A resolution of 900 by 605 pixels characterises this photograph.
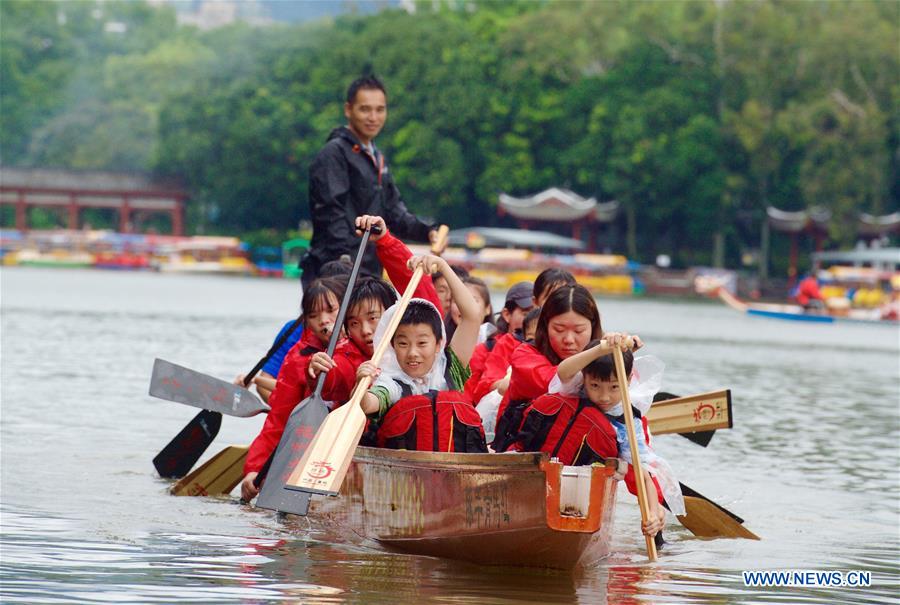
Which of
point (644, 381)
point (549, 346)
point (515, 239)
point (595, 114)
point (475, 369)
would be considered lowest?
point (515, 239)

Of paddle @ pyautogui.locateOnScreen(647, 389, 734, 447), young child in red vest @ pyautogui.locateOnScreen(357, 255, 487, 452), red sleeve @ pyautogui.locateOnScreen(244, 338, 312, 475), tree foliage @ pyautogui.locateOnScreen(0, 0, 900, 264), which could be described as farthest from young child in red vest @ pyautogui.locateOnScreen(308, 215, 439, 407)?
tree foliage @ pyautogui.locateOnScreen(0, 0, 900, 264)

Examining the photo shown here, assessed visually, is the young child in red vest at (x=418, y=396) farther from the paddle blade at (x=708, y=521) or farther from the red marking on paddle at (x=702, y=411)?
the red marking on paddle at (x=702, y=411)

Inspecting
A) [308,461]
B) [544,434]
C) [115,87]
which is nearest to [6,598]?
[308,461]

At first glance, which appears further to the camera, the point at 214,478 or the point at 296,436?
the point at 214,478

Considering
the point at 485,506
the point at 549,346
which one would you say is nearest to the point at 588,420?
the point at 549,346

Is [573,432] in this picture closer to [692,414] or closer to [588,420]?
[588,420]

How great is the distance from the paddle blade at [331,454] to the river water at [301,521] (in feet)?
1.24

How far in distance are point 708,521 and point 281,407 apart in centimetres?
209

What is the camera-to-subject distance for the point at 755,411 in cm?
1460

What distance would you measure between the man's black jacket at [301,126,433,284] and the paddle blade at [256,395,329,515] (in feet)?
5.44

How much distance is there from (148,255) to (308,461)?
5418 cm

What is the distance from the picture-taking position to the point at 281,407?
24.6ft

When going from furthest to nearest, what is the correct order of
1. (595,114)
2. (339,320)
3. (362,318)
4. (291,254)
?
1. (291,254)
2. (595,114)
3. (362,318)
4. (339,320)

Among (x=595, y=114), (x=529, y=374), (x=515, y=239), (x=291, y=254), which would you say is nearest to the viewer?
(x=529, y=374)
